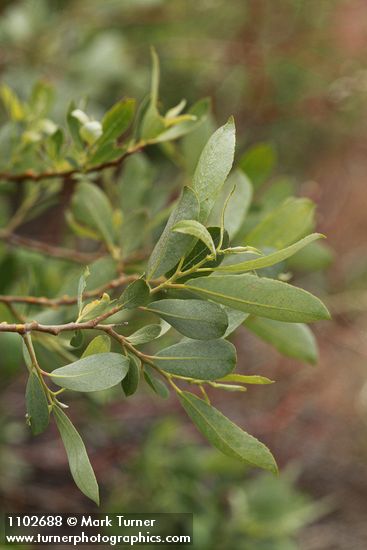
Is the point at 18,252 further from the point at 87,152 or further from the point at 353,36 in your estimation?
the point at 353,36

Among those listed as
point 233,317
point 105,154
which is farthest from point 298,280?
point 233,317

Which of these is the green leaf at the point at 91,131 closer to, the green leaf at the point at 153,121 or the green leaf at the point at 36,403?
the green leaf at the point at 153,121

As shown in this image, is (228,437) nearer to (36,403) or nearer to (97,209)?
(36,403)

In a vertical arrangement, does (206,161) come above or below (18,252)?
above

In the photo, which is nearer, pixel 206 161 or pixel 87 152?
pixel 206 161

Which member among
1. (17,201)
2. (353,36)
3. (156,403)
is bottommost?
(156,403)

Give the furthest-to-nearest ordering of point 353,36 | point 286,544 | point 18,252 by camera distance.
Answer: point 353,36 → point 286,544 → point 18,252

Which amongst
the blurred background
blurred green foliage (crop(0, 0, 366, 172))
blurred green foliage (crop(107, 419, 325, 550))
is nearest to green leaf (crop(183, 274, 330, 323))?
the blurred background

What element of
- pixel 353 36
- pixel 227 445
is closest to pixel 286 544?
pixel 227 445

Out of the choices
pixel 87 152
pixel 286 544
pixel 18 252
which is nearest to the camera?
pixel 87 152
